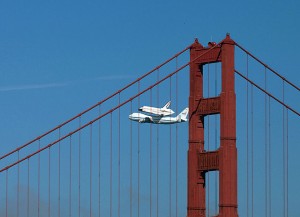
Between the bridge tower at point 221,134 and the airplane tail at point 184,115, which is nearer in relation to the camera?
the bridge tower at point 221,134

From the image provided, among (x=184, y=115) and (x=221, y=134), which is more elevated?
(x=184, y=115)

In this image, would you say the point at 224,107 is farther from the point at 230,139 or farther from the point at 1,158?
the point at 1,158

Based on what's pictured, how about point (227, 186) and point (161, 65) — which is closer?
point (227, 186)

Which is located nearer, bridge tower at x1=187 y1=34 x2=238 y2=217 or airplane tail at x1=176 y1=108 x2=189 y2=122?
bridge tower at x1=187 y1=34 x2=238 y2=217

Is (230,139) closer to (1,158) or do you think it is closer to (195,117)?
(195,117)

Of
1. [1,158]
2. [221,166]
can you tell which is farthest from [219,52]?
[1,158]

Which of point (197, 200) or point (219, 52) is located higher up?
point (219, 52)

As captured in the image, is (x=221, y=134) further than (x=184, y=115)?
No
